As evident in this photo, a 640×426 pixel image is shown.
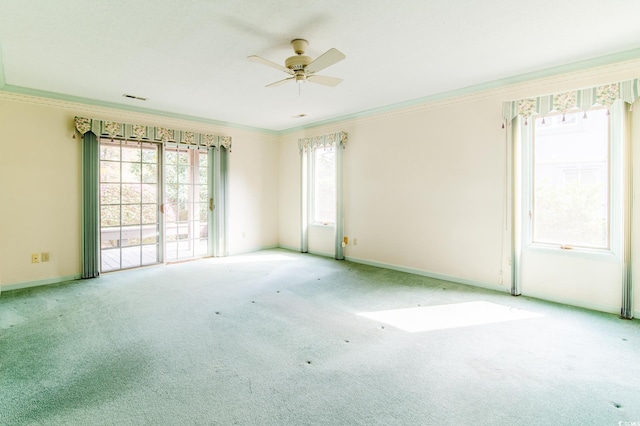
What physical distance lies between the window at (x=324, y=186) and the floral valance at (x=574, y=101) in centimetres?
305

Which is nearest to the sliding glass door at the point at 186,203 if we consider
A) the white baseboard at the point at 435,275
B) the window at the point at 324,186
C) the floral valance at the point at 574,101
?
the window at the point at 324,186

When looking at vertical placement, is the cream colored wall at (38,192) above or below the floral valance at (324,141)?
below

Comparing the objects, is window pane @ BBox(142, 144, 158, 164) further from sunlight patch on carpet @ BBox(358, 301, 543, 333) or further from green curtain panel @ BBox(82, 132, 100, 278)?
sunlight patch on carpet @ BBox(358, 301, 543, 333)

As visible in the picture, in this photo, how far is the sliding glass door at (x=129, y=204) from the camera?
486 centimetres

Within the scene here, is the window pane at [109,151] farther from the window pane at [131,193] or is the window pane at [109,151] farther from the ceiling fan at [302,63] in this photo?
the ceiling fan at [302,63]

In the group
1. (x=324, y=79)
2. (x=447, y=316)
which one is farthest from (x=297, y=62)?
(x=447, y=316)

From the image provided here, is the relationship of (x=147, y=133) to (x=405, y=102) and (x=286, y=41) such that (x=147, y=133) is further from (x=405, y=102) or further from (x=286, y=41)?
(x=405, y=102)

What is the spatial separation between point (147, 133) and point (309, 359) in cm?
448

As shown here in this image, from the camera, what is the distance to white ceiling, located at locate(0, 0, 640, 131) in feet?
7.68

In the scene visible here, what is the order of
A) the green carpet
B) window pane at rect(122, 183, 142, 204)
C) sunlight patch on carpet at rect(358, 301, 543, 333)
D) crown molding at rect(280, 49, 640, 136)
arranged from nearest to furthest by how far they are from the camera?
the green carpet
sunlight patch on carpet at rect(358, 301, 543, 333)
crown molding at rect(280, 49, 640, 136)
window pane at rect(122, 183, 142, 204)

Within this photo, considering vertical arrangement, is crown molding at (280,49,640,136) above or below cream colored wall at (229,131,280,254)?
above

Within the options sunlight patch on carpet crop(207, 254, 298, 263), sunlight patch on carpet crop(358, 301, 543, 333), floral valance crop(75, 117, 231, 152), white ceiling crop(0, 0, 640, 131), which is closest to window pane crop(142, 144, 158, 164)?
floral valance crop(75, 117, 231, 152)

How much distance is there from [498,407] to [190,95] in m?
4.68

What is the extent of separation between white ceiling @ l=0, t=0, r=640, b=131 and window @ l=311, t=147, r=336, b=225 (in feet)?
6.33
